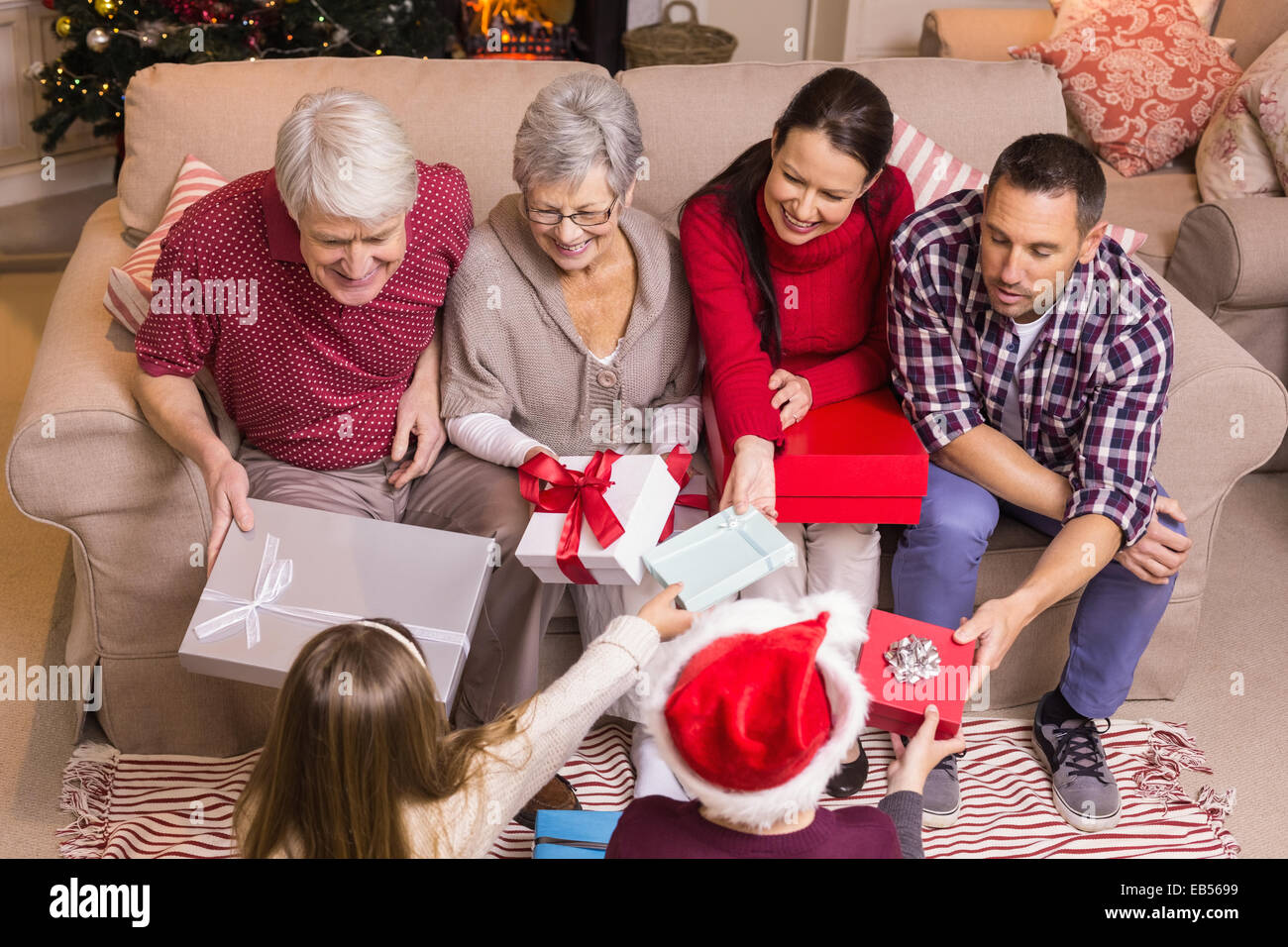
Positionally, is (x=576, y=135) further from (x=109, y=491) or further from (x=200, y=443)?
(x=109, y=491)

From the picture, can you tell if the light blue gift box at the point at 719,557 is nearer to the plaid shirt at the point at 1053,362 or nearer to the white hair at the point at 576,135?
the plaid shirt at the point at 1053,362

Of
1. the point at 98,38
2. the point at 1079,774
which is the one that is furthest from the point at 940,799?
the point at 98,38

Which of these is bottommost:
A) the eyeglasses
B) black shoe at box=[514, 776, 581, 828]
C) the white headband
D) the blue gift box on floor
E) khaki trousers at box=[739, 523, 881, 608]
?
black shoe at box=[514, 776, 581, 828]

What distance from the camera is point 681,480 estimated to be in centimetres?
196

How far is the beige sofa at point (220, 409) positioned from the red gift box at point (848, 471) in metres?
0.21

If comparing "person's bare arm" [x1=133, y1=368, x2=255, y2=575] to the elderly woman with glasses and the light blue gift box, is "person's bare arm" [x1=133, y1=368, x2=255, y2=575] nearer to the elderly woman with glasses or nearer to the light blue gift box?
the elderly woman with glasses

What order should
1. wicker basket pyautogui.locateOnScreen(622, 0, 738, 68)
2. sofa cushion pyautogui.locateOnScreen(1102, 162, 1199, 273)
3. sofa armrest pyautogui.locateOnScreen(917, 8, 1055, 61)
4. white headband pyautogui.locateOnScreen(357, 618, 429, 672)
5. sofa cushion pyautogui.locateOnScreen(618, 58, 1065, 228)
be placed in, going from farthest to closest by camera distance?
wicker basket pyautogui.locateOnScreen(622, 0, 738, 68)
sofa armrest pyautogui.locateOnScreen(917, 8, 1055, 61)
sofa cushion pyautogui.locateOnScreen(1102, 162, 1199, 273)
sofa cushion pyautogui.locateOnScreen(618, 58, 1065, 228)
white headband pyautogui.locateOnScreen(357, 618, 429, 672)

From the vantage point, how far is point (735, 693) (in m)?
1.20

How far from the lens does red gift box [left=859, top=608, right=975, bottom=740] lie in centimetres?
164

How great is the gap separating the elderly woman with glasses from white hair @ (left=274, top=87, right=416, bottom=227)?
23 cm

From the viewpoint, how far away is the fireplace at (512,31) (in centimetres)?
424

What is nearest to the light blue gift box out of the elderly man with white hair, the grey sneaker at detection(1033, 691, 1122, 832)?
the elderly man with white hair
